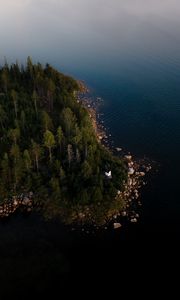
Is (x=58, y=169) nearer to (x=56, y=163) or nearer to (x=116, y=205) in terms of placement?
(x=56, y=163)

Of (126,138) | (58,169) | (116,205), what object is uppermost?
(126,138)

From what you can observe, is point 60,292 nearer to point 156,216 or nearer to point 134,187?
point 156,216

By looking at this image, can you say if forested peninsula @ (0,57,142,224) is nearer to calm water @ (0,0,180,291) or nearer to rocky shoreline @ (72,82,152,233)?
rocky shoreline @ (72,82,152,233)

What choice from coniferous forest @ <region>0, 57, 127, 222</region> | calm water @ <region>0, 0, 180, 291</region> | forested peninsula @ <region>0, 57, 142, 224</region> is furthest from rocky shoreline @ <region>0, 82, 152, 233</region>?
calm water @ <region>0, 0, 180, 291</region>

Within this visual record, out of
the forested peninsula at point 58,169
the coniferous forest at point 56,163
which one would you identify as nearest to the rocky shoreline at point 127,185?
the forested peninsula at point 58,169

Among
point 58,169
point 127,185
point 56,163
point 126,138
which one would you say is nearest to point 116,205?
point 127,185

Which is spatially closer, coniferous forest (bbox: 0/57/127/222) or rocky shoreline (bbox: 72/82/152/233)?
rocky shoreline (bbox: 72/82/152/233)

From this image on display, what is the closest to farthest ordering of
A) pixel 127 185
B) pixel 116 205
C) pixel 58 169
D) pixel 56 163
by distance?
pixel 116 205 → pixel 58 169 → pixel 56 163 → pixel 127 185
